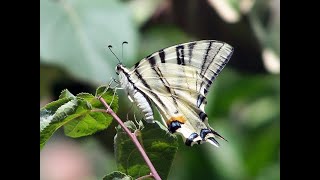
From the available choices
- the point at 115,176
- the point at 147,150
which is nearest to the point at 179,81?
the point at 147,150

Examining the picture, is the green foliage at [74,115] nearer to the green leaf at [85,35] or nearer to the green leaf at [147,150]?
the green leaf at [147,150]

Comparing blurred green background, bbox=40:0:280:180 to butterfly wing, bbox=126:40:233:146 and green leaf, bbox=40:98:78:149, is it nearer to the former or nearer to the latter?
butterfly wing, bbox=126:40:233:146

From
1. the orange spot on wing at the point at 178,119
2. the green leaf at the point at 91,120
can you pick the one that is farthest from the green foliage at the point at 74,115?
the orange spot on wing at the point at 178,119

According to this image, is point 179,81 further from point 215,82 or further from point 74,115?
point 215,82

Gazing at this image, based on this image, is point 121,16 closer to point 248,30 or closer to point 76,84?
point 76,84
